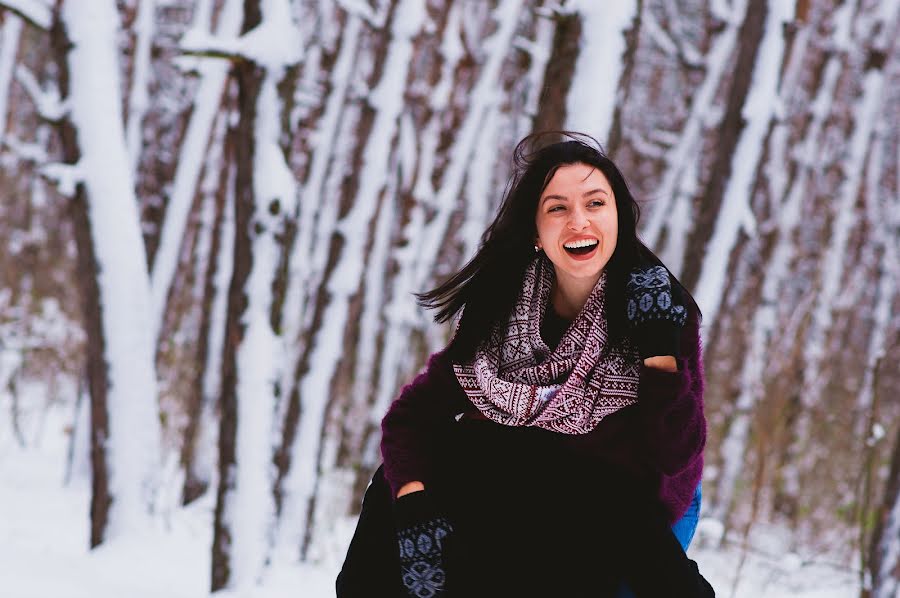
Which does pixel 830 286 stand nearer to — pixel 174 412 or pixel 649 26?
pixel 649 26

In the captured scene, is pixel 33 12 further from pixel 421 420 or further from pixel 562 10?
pixel 421 420

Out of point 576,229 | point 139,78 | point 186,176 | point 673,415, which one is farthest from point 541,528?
point 139,78

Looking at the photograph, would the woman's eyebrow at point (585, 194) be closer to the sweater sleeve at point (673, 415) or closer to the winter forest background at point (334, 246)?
the sweater sleeve at point (673, 415)

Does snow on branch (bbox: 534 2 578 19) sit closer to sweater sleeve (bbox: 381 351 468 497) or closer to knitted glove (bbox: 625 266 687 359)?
sweater sleeve (bbox: 381 351 468 497)

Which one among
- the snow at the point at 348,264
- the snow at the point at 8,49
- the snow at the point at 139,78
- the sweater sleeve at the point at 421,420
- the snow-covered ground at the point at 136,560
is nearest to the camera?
the sweater sleeve at the point at 421,420

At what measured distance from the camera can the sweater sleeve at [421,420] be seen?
195 centimetres

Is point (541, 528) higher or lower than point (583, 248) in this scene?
lower

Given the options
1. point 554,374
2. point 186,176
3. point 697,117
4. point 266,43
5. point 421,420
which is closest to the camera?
point 554,374

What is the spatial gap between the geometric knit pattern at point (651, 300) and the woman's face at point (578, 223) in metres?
0.12

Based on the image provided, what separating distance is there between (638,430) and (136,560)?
10.8 ft

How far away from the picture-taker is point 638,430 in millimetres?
1742

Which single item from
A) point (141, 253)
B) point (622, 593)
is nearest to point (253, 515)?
point (141, 253)

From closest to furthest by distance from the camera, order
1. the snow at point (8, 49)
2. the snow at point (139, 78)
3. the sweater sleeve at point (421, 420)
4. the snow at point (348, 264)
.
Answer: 1. the sweater sleeve at point (421, 420)
2. the snow at point (348, 264)
3. the snow at point (139, 78)
4. the snow at point (8, 49)

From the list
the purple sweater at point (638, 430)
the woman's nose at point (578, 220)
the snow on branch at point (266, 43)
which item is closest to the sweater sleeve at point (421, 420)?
the purple sweater at point (638, 430)
